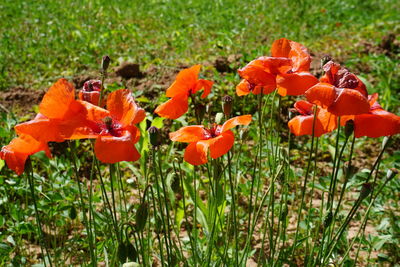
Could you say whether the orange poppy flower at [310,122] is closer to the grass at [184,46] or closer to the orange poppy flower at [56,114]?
the orange poppy flower at [56,114]

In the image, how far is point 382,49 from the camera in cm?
493

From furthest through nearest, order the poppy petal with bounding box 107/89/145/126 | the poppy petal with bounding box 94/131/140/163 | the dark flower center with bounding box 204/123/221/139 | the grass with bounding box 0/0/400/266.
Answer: the grass with bounding box 0/0/400/266 < the dark flower center with bounding box 204/123/221/139 < the poppy petal with bounding box 107/89/145/126 < the poppy petal with bounding box 94/131/140/163

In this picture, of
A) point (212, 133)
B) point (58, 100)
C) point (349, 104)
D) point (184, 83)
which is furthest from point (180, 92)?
point (349, 104)

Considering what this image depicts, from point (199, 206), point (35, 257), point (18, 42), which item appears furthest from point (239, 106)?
point (18, 42)

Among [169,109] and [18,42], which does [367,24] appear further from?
[169,109]

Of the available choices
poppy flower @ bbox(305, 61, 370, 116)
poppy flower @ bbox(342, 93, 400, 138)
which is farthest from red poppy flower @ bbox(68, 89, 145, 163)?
poppy flower @ bbox(342, 93, 400, 138)

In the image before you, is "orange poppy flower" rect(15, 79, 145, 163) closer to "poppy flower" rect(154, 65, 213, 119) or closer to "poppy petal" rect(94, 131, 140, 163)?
"poppy petal" rect(94, 131, 140, 163)

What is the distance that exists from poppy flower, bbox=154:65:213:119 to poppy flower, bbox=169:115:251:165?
0.16 metres

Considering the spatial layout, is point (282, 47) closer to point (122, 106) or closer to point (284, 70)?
point (284, 70)

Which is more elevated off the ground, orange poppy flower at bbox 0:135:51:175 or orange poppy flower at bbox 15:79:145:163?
orange poppy flower at bbox 15:79:145:163

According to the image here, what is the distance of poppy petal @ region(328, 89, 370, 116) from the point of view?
41.8 inches

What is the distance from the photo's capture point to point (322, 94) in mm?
1076

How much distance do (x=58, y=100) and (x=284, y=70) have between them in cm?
59

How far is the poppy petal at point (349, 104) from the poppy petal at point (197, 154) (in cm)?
33
